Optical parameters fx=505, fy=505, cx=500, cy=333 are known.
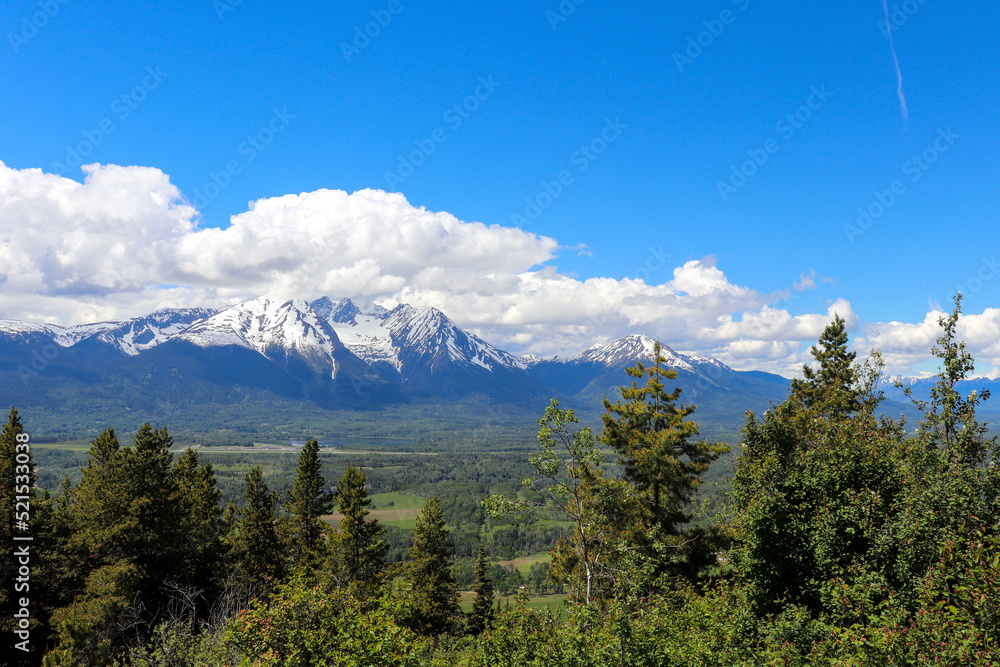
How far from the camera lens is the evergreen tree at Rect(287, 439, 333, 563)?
4366cm

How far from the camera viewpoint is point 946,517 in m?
13.2

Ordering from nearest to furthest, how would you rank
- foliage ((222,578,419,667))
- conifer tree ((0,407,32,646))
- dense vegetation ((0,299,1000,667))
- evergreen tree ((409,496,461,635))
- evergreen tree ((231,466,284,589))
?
foliage ((222,578,419,667))
dense vegetation ((0,299,1000,667))
conifer tree ((0,407,32,646))
evergreen tree ((231,466,284,589))
evergreen tree ((409,496,461,635))

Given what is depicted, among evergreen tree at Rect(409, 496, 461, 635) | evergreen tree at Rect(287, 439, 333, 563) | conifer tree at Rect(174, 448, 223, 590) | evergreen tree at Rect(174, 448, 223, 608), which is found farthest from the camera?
evergreen tree at Rect(409, 496, 461, 635)

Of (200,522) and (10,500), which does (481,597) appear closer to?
(200,522)

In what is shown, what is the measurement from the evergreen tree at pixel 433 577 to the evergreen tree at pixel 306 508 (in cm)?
1016

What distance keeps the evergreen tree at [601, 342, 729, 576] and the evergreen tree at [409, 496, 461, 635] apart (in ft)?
93.2

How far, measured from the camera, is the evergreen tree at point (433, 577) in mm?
47500

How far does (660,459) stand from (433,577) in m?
32.8

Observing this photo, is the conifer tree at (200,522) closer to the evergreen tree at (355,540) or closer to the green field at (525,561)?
the evergreen tree at (355,540)

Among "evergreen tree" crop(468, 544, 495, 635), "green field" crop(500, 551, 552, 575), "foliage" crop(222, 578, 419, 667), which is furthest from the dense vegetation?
"green field" crop(500, 551, 552, 575)

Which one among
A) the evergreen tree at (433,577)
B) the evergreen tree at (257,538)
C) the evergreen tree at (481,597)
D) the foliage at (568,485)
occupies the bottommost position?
the evergreen tree at (481,597)

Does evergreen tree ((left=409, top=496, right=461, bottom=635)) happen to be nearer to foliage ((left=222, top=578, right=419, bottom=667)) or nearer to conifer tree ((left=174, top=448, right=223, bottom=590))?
conifer tree ((left=174, top=448, right=223, bottom=590))

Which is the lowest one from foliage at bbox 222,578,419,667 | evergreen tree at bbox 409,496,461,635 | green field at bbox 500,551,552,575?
green field at bbox 500,551,552,575

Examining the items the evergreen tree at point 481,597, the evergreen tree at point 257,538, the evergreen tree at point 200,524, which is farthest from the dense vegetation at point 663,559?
the evergreen tree at point 481,597
